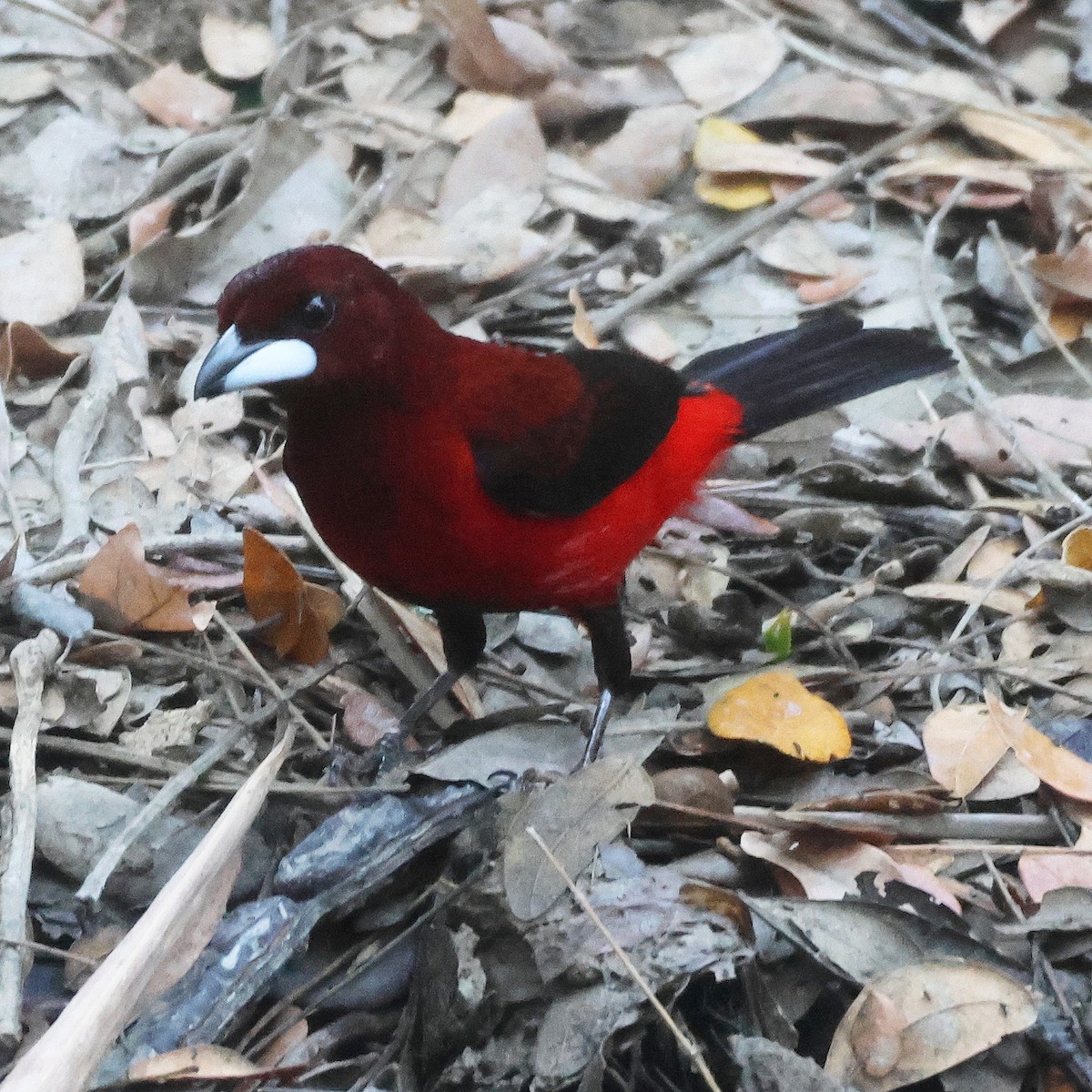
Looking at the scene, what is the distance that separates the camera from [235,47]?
456 cm

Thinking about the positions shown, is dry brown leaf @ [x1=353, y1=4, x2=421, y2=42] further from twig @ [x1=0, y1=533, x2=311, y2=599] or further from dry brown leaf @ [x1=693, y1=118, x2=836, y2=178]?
twig @ [x1=0, y1=533, x2=311, y2=599]

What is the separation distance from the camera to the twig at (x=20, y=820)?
79.8 inches

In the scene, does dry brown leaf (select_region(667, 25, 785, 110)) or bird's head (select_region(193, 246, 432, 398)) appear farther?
dry brown leaf (select_region(667, 25, 785, 110))

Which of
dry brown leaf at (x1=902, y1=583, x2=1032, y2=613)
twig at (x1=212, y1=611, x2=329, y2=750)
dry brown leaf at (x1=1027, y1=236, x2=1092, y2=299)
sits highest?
dry brown leaf at (x1=1027, y1=236, x2=1092, y2=299)

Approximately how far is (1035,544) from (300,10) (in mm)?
3200

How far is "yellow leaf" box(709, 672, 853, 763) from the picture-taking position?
272 centimetres

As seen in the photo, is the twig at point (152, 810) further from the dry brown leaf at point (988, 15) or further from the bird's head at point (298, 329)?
the dry brown leaf at point (988, 15)

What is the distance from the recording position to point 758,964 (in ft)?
7.44

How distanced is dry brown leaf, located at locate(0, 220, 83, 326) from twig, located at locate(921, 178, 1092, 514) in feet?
8.22

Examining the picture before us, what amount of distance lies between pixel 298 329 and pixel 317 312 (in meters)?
0.05

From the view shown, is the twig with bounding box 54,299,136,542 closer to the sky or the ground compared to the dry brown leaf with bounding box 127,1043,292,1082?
closer to the sky

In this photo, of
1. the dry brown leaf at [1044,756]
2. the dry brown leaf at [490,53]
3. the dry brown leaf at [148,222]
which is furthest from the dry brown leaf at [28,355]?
the dry brown leaf at [1044,756]

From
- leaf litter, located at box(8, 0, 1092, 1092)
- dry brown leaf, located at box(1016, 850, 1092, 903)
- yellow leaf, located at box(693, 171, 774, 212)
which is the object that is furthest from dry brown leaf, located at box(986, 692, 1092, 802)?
yellow leaf, located at box(693, 171, 774, 212)

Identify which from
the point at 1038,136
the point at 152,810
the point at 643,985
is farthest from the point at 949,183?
the point at 152,810
